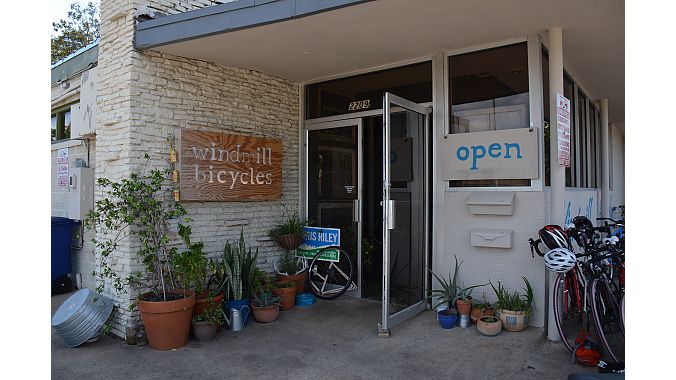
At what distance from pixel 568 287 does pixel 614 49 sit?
2831 mm

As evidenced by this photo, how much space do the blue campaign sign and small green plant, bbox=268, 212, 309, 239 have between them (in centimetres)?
16

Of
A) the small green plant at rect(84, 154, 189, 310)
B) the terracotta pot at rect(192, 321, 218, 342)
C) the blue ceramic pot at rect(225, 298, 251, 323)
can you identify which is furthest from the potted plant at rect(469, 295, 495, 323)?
the small green plant at rect(84, 154, 189, 310)

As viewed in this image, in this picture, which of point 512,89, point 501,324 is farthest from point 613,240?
point 512,89

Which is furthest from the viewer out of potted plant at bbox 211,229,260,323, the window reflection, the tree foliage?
the tree foliage

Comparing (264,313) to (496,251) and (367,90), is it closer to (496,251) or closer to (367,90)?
(496,251)

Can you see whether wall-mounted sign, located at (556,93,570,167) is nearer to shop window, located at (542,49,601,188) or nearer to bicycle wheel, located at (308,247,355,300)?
shop window, located at (542,49,601,188)

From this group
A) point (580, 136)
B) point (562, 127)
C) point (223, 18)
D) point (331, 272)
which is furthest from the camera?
point (580, 136)

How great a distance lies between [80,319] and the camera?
4297mm

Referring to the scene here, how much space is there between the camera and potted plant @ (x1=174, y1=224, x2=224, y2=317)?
176 inches

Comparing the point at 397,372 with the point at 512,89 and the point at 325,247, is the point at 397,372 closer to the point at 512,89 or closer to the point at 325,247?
the point at 325,247

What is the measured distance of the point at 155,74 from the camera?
4.80m

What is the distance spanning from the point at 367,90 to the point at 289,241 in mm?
2109

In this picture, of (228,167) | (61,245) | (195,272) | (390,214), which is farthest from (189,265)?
(61,245)

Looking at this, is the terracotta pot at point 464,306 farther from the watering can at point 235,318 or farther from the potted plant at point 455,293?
the watering can at point 235,318
